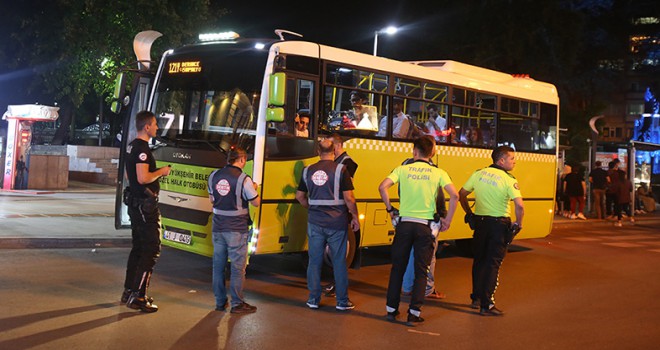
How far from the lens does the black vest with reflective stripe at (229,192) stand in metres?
7.47

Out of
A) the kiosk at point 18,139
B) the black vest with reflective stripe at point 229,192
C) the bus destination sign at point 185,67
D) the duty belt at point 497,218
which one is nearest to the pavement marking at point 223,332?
the black vest with reflective stripe at point 229,192

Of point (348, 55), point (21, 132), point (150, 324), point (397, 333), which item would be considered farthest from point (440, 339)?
point (21, 132)

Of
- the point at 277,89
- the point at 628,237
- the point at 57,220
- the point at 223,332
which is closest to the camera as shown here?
the point at 223,332

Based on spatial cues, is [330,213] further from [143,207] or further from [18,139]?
[18,139]

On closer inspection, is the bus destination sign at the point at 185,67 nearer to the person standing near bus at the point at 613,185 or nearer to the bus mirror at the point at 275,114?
the bus mirror at the point at 275,114

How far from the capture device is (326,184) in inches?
307

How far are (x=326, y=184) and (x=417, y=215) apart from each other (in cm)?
106

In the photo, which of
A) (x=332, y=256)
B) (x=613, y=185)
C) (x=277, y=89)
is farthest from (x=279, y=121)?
(x=613, y=185)

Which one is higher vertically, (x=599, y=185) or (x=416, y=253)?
(x=599, y=185)

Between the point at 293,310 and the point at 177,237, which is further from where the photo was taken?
the point at 177,237

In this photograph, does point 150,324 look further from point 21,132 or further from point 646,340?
point 21,132

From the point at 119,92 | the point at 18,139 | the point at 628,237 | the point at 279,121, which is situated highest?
the point at 119,92

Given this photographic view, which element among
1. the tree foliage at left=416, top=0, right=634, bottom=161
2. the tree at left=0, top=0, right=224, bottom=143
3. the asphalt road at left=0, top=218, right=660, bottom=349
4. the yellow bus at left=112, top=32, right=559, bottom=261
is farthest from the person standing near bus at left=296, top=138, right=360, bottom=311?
the tree foliage at left=416, top=0, right=634, bottom=161

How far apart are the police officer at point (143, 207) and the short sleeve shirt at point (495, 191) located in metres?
3.43
